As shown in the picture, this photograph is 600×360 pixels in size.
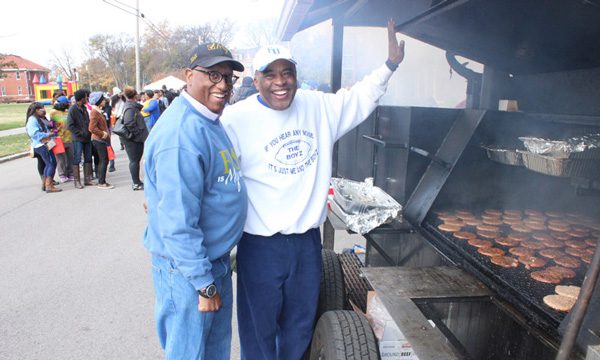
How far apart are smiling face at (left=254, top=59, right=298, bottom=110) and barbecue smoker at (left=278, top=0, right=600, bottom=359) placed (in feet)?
2.91

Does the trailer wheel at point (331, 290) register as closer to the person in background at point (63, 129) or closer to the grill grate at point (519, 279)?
the grill grate at point (519, 279)

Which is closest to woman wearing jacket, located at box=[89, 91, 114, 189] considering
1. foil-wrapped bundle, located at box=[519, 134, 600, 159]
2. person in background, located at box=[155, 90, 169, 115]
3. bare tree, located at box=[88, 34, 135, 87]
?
person in background, located at box=[155, 90, 169, 115]

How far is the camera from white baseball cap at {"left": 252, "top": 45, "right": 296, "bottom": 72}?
217cm

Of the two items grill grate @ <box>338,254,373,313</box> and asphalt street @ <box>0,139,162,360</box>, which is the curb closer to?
asphalt street @ <box>0,139,162,360</box>

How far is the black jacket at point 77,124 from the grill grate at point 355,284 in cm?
655

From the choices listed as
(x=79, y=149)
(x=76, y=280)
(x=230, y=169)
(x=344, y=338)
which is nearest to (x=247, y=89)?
(x=79, y=149)

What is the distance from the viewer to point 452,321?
2629 millimetres

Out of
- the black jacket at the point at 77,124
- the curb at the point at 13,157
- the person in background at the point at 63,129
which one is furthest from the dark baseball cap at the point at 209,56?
the curb at the point at 13,157

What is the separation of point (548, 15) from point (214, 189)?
1.97 m

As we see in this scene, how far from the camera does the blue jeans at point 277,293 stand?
7.61ft

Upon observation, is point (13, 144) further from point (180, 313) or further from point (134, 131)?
point (180, 313)

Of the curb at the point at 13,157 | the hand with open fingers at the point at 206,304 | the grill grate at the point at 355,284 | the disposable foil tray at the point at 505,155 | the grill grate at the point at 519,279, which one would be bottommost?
the grill grate at the point at 355,284

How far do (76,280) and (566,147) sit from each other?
14.7 ft

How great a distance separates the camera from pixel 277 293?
2.36 metres
